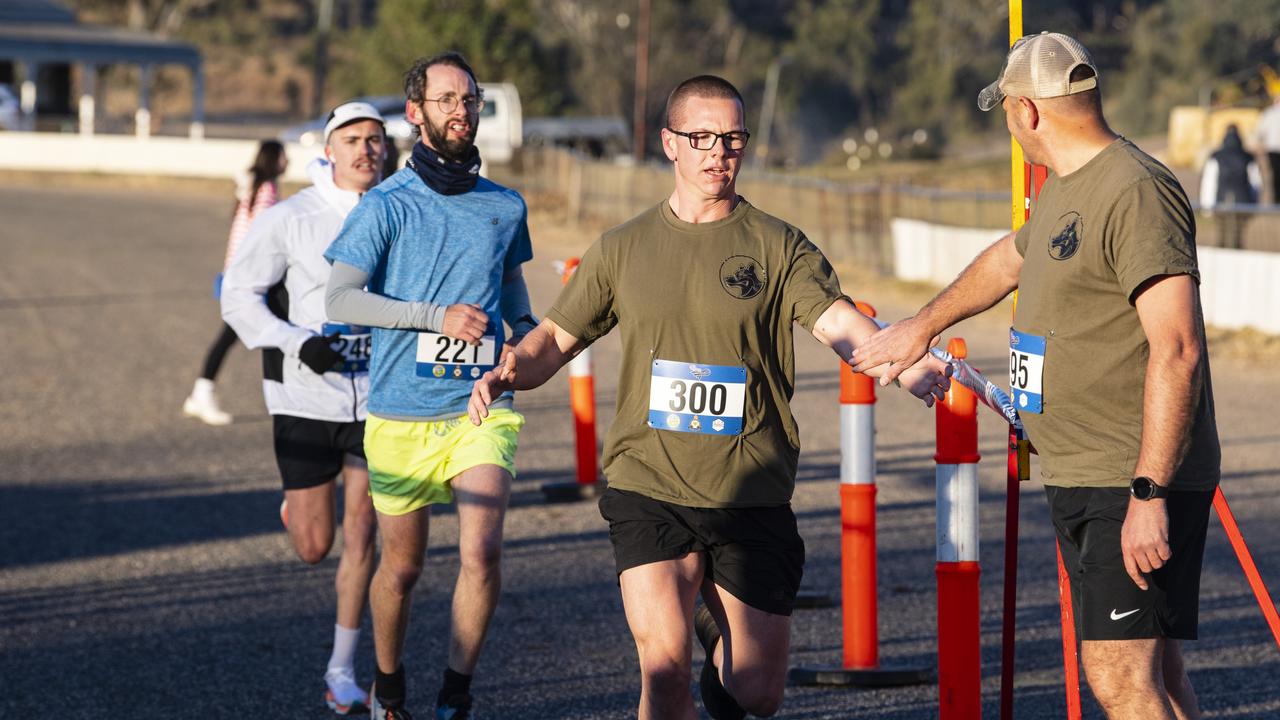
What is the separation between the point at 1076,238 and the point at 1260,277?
Answer: 13140mm

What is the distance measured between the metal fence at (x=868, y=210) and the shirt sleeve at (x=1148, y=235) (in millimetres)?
13744

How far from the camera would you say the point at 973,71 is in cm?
7519

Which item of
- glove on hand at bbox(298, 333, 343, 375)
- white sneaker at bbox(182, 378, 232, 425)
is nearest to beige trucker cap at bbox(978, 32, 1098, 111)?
glove on hand at bbox(298, 333, 343, 375)

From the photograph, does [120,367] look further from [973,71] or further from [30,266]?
[973,71]

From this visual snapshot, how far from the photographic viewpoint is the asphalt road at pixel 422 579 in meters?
6.14

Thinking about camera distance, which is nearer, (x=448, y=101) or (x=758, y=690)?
(x=758, y=690)

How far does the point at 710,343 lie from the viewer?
4465 mm

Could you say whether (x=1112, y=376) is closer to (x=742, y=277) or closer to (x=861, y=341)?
(x=861, y=341)

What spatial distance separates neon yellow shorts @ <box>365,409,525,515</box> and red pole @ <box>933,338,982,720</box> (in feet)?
4.53

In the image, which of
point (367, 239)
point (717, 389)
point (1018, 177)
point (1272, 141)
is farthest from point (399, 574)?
point (1272, 141)

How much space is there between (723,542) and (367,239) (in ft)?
5.52

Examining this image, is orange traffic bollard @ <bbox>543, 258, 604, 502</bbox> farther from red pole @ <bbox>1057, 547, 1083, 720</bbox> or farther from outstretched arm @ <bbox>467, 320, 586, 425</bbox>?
red pole @ <bbox>1057, 547, 1083, 720</bbox>

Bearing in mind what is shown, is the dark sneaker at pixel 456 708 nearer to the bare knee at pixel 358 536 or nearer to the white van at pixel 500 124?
the bare knee at pixel 358 536

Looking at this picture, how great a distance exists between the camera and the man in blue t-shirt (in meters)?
5.35
